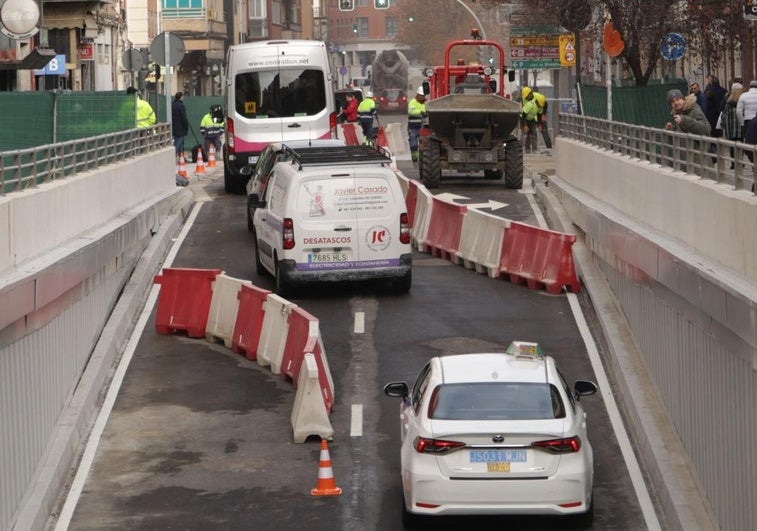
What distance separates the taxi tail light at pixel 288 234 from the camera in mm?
23734

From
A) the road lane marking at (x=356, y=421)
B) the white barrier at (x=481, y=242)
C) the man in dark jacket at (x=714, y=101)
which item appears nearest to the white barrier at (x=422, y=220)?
the white barrier at (x=481, y=242)

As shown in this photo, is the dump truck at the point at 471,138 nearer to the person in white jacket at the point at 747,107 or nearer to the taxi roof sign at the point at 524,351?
the person in white jacket at the point at 747,107

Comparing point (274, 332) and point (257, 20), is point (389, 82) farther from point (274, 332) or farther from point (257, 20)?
point (274, 332)

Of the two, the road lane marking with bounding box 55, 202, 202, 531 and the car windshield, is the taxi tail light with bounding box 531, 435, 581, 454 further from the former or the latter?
the road lane marking with bounding box 55, 202, 202, 531

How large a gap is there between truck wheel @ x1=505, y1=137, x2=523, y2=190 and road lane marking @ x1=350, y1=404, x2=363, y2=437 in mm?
19489

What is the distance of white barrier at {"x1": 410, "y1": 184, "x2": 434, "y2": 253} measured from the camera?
96.3 ft

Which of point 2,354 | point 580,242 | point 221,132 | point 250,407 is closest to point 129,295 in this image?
point 250,407

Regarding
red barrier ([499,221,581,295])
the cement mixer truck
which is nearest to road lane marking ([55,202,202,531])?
red barrier ([499,221,581,295])

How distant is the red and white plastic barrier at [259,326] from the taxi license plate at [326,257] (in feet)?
6.31

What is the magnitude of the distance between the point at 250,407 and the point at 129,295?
19.1 feet

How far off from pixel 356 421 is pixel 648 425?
303 cm

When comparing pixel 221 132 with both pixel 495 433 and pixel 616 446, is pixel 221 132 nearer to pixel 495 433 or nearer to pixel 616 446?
pixel 616 446

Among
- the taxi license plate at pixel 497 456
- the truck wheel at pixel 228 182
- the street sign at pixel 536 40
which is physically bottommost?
the taxi license plate at pixel 497 456

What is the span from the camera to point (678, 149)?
19812 millimetres
